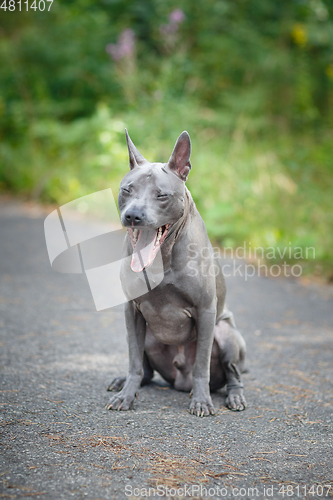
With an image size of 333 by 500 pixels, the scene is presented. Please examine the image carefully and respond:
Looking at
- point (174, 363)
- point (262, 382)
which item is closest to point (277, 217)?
point (262, 382)

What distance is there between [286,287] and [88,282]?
8.46 ft

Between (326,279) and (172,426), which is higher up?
(172,426)

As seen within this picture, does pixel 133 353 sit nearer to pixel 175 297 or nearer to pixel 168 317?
pixel 168 317

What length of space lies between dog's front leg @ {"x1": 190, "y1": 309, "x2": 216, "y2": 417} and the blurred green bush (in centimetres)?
429

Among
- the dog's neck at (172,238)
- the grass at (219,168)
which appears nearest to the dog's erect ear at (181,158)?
the dog's neck at (172,238)

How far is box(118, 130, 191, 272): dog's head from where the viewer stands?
2559 mm

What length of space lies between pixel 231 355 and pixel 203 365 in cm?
28

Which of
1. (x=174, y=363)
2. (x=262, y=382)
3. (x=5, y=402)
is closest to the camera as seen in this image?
(x=5, y=402)

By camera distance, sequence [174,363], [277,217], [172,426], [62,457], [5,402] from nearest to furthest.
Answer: [62,457]
[172,426]
[5,402]
[174,363]
[277,217]

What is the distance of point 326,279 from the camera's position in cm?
664

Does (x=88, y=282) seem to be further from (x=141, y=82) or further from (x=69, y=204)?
(x=141, y=82)

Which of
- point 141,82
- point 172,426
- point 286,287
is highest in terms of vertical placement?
point 141,82

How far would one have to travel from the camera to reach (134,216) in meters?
2.52

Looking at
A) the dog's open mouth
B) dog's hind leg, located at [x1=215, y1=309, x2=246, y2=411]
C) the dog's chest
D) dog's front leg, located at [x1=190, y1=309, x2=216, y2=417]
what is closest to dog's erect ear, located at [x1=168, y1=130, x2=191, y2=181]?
the dog's open mouth
